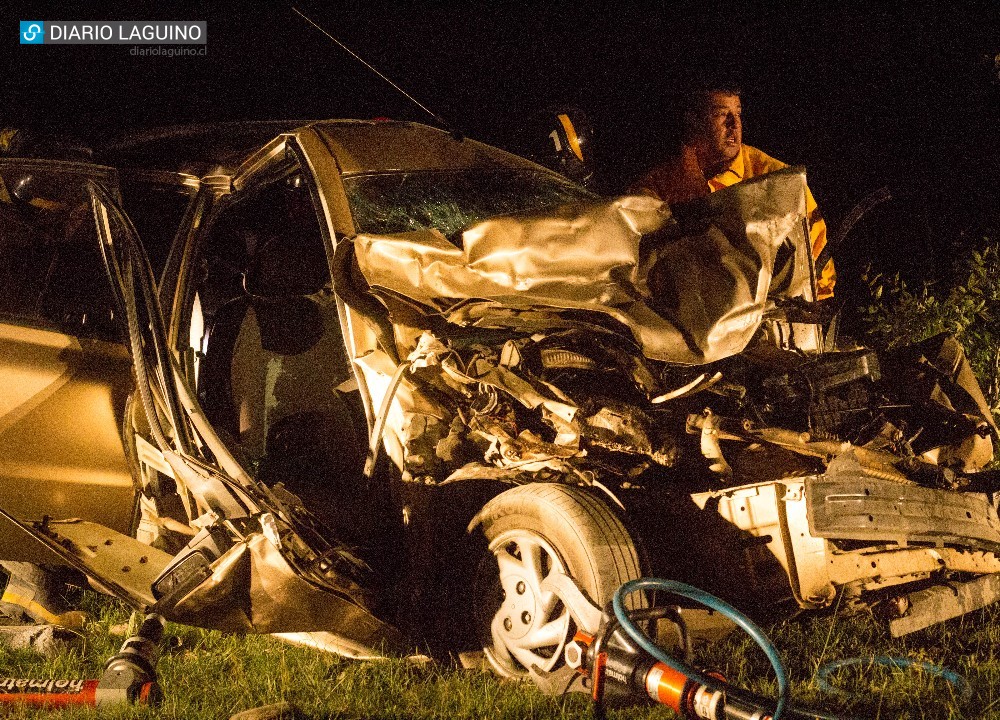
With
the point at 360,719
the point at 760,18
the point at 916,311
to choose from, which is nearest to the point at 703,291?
the point at 360,719

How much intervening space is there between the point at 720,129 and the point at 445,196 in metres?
2.38

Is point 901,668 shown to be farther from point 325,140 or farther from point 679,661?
→ point 325,140

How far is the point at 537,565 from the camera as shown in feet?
9.35

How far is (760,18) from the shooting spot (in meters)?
9.17

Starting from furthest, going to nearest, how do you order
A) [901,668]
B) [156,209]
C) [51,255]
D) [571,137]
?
[571,137] → [156,209] → [51,255] → [901,668]

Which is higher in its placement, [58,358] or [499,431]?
[58,358]

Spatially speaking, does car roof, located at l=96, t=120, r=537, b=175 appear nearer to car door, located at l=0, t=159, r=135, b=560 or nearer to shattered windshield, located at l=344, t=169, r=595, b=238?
shattered windshield, located at l=344, t=169, r=595, b=238

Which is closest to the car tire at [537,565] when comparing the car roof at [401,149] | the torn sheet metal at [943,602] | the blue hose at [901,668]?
the blue hose at [901,668]

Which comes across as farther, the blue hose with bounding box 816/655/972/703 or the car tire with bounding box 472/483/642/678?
the blue hose with bounding box 816/655/972/703

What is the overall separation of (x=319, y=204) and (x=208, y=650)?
6.06 ft

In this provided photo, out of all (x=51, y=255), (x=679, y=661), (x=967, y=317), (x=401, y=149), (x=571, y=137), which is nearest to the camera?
(x=679, y=661)

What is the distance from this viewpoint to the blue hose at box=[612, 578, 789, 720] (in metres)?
2.19

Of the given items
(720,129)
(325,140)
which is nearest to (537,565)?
(325,140)

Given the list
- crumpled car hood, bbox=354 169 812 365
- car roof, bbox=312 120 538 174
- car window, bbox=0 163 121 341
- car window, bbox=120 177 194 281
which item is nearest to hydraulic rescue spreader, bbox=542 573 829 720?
crumpled car hood, bbox=354 169 812 365
